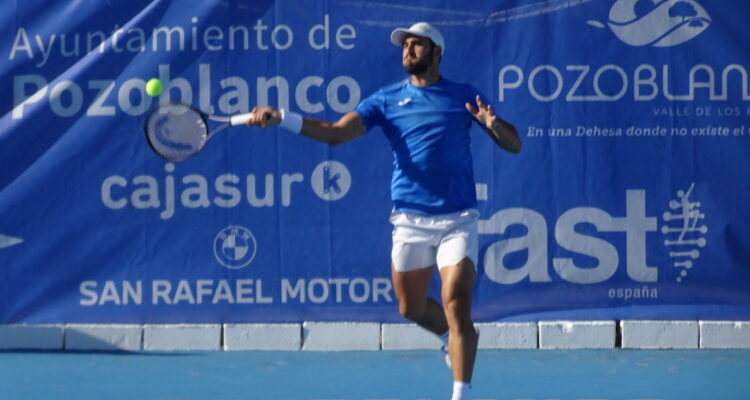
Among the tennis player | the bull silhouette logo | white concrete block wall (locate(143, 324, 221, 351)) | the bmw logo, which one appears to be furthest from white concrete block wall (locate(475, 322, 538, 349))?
the tennis player

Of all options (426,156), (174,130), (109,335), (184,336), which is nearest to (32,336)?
(109,335)

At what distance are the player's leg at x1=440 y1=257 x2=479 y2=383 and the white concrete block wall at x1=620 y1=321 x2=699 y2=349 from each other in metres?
2.32

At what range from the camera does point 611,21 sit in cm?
745

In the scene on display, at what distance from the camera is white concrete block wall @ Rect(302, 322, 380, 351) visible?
7496mm

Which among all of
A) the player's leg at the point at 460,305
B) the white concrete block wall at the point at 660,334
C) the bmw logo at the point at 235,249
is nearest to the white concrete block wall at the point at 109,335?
the bmw logo at the point at 235,249

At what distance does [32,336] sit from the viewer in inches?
298

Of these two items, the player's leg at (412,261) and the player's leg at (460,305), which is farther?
the player's leg at (412,261)

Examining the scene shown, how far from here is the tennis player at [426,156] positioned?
5.48m

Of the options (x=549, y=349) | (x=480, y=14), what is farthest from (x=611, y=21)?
(x=549, y=349)

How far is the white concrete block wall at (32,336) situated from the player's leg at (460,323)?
3.02 m

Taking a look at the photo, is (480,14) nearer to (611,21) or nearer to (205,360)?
(611,21)

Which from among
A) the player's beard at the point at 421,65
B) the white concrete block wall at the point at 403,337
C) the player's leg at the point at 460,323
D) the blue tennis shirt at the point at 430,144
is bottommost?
the white concrete block wall at the point at 403,337

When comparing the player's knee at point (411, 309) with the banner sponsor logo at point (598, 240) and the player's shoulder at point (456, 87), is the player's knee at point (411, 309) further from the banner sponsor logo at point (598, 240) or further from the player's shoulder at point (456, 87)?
the banner sponsor logo at point (598, 240)

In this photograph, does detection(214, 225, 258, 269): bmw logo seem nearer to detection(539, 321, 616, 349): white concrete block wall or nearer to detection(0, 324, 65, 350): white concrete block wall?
detection(0, 324, 65, 350): white concrete block wall
